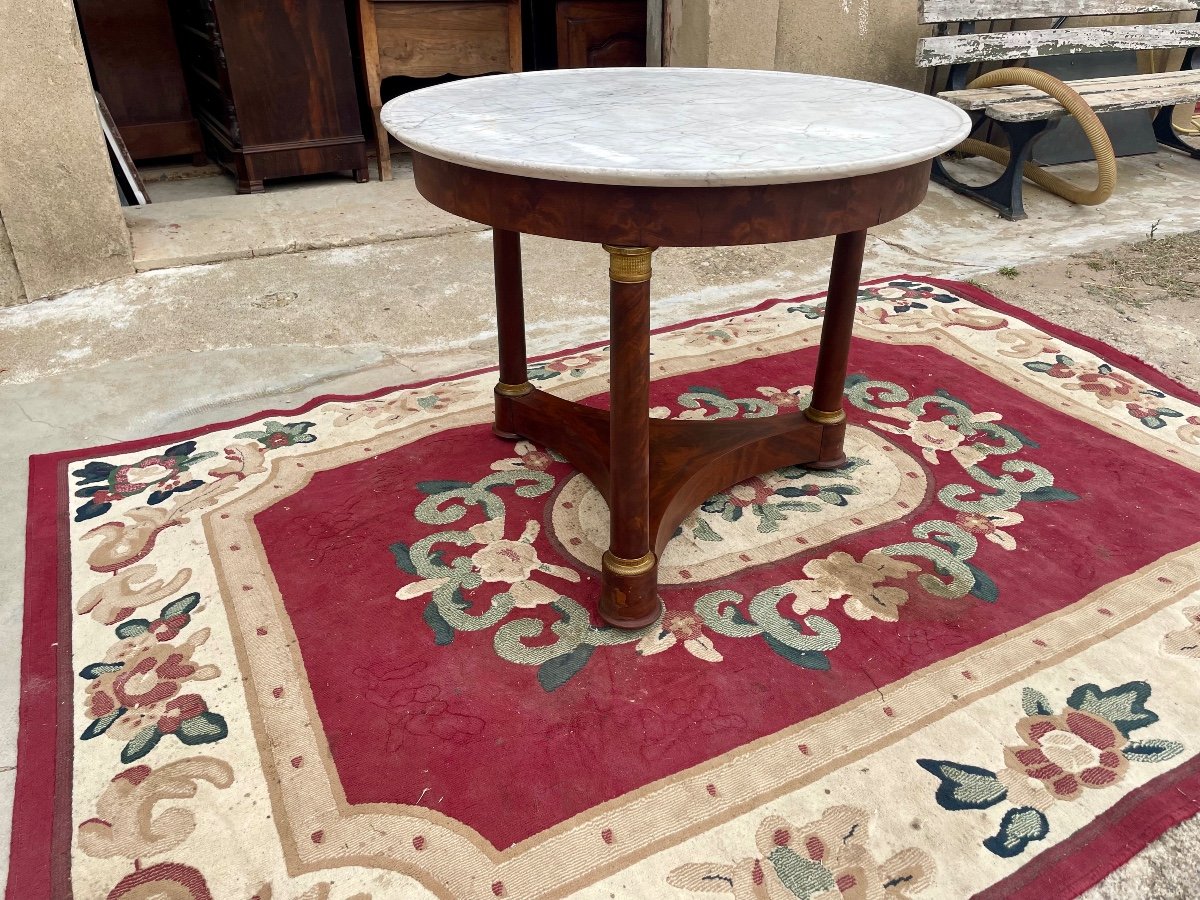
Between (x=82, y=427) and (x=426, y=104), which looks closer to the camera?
(x=426, y=104)

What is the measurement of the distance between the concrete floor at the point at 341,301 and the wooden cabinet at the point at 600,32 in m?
1.28

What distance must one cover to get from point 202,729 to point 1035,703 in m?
1.32

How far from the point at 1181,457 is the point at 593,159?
1.69 metres

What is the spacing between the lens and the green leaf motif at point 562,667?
144 cm

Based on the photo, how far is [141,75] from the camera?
4.44 metres

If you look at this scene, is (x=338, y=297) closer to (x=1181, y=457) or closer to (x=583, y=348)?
(x=583, y=348)

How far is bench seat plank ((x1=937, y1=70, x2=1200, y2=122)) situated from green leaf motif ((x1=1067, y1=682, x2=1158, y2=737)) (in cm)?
291

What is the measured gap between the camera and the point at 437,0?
12.7ft

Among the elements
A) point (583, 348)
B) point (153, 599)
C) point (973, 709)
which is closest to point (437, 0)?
point (583, 348)

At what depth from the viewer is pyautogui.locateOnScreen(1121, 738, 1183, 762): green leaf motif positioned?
130 centimetres

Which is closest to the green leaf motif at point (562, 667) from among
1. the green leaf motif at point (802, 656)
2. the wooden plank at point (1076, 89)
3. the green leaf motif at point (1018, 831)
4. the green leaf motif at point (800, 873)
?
the green leaf motif at point (802, 656)

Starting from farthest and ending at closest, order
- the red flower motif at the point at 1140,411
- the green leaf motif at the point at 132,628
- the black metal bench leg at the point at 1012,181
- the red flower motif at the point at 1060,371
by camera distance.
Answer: the black metal bench leg at the point at 1012,181 < the red flower motif at the point at 1060,371 < the red flower motif at the point at 1140,411 < the green leaf motif at the point at 132,628

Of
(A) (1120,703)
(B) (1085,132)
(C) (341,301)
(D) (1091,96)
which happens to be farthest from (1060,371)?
(C) (341,301)

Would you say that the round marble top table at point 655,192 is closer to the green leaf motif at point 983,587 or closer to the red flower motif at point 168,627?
the green leaf motif at point 983,587
